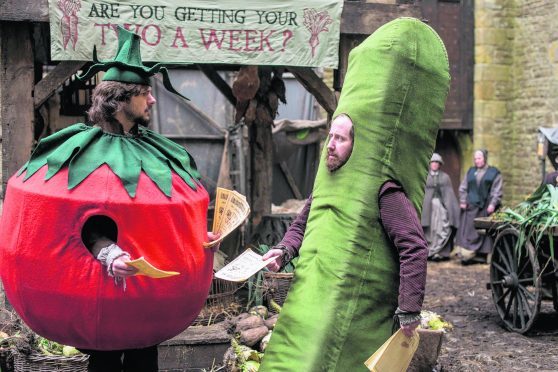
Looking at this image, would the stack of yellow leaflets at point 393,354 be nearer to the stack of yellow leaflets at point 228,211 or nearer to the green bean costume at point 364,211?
the green bean costume at point 364,211

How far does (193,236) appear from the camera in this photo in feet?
11.3

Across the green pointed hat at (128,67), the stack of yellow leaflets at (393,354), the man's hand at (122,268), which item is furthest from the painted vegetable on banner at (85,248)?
the stack of yellow leaflets at (393,354)

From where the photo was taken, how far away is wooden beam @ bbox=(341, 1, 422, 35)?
7.09 meters

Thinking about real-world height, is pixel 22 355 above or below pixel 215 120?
below

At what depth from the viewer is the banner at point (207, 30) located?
627 centimetres

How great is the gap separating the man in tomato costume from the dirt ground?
2.97 m

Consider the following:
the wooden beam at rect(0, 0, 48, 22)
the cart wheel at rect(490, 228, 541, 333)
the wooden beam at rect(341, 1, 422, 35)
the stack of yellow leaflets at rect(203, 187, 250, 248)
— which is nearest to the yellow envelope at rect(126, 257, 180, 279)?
the stack of yellow leaflets at rect(203, 187, 250, 248)

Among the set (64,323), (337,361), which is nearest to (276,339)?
(337,361)

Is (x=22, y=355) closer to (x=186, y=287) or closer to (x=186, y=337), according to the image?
(x=186, y=337)

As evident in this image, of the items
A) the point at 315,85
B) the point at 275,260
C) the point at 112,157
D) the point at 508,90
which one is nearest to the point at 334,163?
the point at 275,260

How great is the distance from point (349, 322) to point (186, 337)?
208 cm

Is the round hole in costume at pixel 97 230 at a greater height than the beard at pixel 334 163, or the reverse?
the beard at pixel 334 163

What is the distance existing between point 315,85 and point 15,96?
2.52 m

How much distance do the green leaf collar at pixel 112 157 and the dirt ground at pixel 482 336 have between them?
3069 millimetres
